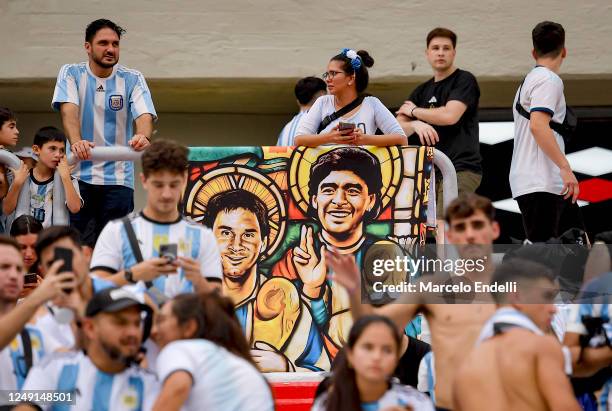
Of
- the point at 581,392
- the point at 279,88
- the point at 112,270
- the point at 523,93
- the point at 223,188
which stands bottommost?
the point at 581,392

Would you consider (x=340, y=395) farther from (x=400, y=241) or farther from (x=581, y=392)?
(x=400, y=241)

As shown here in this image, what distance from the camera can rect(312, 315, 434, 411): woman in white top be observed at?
7227mm

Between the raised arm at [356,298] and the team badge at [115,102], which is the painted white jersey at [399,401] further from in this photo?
the team badge at [115,102]

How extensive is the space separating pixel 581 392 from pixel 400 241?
220cm

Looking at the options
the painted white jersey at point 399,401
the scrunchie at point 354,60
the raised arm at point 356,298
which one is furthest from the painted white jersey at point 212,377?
the scrunchie at point 354,60

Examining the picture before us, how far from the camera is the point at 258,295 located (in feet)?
33.1

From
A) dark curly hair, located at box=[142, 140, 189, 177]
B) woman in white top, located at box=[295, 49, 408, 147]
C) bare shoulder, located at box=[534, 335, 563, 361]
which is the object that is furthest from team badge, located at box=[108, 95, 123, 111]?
bare shoulder, located at box=[534, 335, 563, 361]

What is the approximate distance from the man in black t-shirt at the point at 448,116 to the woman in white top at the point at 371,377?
327cm

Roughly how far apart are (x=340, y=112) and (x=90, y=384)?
3.76 m

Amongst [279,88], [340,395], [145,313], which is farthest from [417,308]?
[279,88]

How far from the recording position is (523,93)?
10453mm

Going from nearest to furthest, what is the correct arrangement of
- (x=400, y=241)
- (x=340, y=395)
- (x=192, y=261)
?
(x=340, y=395) < (x=192, y=261) < (x=400, y=241)

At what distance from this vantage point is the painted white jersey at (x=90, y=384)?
722 centimetres

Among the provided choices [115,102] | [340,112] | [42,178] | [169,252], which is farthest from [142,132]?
Result: [169,252]
